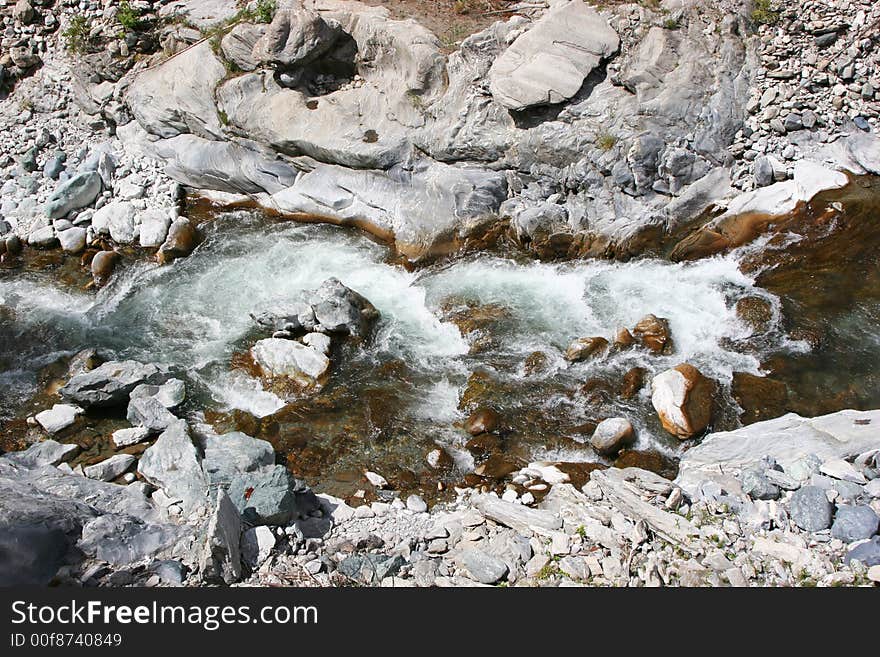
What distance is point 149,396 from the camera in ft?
32.9

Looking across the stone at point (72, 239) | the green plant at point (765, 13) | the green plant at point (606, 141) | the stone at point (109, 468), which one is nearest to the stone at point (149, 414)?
the stone at point (109, 468)

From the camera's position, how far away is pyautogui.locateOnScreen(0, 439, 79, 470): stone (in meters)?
9.01

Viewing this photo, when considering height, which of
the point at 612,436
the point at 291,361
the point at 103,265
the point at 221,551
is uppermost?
the point at 221,551

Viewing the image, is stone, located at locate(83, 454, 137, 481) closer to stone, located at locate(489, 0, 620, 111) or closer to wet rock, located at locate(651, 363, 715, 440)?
wet rock, located at locate(651, 363, 715, 440)

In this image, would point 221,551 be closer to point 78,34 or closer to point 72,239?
point 72,239

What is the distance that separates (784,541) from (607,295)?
581cm

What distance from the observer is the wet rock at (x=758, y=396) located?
9477 millimetres

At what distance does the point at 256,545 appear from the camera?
6.93 meters

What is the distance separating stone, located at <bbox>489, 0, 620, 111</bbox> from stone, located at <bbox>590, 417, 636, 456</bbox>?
22.4 feet

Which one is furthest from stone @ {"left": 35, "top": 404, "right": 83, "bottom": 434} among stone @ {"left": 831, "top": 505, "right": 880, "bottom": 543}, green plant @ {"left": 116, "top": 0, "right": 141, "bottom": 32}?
green plant @ {"left": 116, "top": 0, "right": 141, "bottom": 32}

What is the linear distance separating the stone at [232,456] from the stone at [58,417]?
2375 millimetres

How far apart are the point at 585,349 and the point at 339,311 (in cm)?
405

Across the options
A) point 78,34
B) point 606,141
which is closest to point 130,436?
point 606,141

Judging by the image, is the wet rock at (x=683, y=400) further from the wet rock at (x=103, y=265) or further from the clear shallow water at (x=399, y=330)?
the wet rock at (x=103, y=265)
